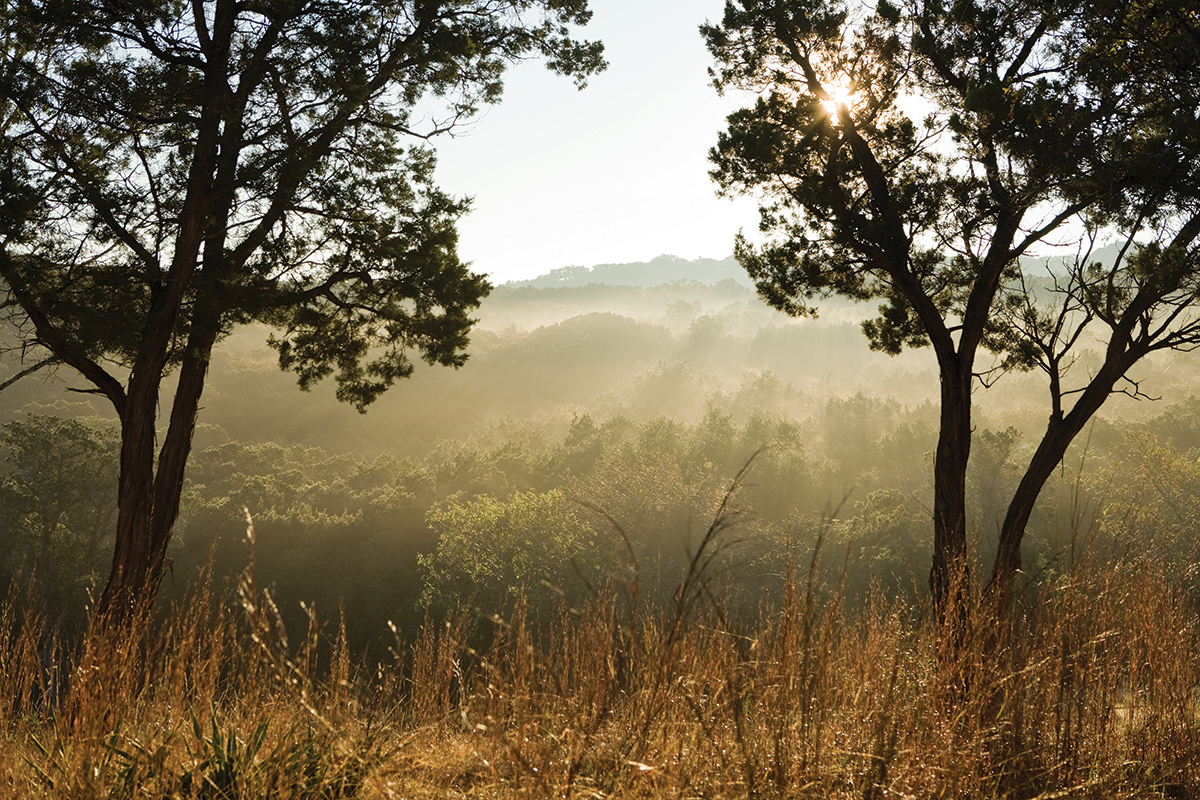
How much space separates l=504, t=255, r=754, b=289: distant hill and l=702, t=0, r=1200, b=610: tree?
14525cm

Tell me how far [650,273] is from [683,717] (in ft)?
611

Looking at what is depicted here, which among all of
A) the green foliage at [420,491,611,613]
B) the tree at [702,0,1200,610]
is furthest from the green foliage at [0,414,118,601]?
the tree at [702,0,1200,610]

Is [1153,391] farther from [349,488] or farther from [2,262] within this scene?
[2,262]

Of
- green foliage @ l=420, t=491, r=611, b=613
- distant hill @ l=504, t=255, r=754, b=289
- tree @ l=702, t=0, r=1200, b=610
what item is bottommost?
green foliage @ l=420, t=491, r=611, b=613

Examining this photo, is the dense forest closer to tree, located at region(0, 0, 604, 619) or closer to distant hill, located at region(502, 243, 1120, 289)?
tree, located at region(0, 0, 604, 619)

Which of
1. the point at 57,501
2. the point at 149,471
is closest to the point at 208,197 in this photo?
the point at 149,471

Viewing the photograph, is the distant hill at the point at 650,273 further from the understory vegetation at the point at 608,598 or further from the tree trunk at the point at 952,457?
the tree trunk at the point at 952,457

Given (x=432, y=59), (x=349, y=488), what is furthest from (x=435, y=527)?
(x=432, y=59)

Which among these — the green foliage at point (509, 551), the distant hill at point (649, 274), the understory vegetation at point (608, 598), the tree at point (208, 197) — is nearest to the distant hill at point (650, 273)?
the distant hill at point (649, 274)

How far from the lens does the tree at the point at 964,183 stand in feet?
17.3

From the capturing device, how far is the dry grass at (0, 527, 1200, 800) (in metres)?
2.30

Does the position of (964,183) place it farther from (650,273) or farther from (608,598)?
(650,273)

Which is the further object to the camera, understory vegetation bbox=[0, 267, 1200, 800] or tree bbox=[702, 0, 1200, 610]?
tree bbox=[702, 0, 1200, 610]

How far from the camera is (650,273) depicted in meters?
186
